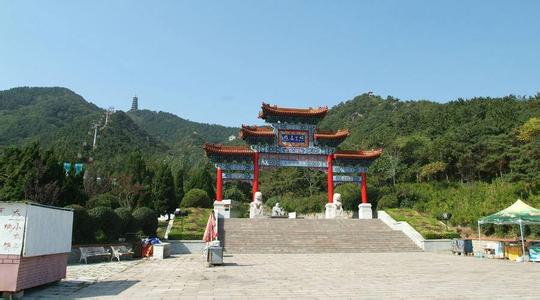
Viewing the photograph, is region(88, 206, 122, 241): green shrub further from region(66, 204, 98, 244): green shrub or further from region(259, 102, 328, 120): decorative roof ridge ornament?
region(259, 102, 328, 120): decorative roof ridge ornament

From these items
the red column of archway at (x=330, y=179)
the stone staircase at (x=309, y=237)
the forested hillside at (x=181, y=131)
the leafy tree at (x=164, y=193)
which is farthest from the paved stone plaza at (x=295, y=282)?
the forested hillside at (x=181, y=131)

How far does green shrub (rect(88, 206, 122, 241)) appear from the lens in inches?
607

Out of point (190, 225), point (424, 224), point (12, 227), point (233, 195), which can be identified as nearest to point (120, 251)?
point (190, 225)

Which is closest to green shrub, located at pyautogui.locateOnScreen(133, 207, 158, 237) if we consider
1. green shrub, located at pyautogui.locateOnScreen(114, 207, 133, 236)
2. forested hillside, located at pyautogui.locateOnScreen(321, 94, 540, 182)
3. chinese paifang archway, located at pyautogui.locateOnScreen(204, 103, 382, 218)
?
green shrub, located at pyautogui.locateOnScreen(114, 207, 133, 236)

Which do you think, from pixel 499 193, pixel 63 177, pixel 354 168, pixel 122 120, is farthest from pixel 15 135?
pixel 499 193

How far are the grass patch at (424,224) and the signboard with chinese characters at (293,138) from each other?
6.90 meters

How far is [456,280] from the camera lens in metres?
9.35

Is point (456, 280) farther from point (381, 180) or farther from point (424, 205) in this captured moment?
point (381, 180)

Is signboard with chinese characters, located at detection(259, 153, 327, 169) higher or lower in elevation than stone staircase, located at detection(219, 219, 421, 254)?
higher

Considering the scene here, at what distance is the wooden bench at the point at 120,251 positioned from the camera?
14719 millimetres

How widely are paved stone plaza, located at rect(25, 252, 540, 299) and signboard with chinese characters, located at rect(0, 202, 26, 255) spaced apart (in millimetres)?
928

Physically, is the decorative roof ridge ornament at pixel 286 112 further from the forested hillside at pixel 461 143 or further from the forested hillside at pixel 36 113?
the forested hillside at pixel 36 113

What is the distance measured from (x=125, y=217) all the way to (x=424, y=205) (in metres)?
19.2

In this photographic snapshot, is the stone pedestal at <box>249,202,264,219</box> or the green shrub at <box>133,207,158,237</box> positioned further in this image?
the stone pedestal at <box>249,202,264,219</box>
